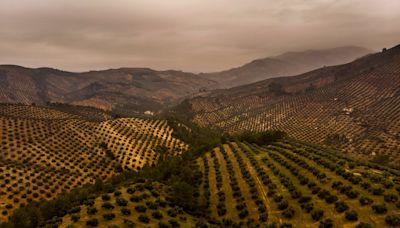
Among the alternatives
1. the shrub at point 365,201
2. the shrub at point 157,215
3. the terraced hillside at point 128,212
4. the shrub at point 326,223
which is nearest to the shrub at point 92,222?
the terraced hillside at point 128,212

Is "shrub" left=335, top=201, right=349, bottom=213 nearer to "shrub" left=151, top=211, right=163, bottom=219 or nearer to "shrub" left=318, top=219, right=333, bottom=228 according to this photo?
"shrub" left=318, top=219, right=333, bottom=228

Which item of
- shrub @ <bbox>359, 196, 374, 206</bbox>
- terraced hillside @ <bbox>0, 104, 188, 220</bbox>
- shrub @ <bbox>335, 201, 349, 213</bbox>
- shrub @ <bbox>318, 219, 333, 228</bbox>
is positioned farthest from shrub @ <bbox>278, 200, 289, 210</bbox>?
terraced hillside @ <bbox>0, 104, 188, 220</bbox>

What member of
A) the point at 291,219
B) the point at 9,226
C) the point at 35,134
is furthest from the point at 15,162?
the point at 291,219

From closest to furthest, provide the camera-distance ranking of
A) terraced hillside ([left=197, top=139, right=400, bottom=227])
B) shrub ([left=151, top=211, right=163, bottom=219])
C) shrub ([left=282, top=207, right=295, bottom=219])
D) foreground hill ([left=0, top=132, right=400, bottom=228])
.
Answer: terraced hillside ([left=197, top=139, right=400, bottom=227]), foreground hill ([left=0, top=132, right=400, bottom=228]), shrub ([left=282, top=207, right=295, bottom=219]), shrub ([left=151, top=211, right=163, bottom=219])

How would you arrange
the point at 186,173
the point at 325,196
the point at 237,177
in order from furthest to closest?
the point at 186,173, the point at 237,177, the point at 325,196

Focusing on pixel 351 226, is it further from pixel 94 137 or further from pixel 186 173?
pixel 94 137

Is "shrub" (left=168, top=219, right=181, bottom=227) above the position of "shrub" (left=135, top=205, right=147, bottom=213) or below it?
below

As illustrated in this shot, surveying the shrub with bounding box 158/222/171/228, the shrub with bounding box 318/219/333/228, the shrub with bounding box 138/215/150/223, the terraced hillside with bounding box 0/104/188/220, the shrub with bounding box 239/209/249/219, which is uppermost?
the shrub with bounding box 318/219/333/228
